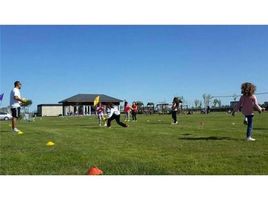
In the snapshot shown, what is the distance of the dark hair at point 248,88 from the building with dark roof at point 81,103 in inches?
1699

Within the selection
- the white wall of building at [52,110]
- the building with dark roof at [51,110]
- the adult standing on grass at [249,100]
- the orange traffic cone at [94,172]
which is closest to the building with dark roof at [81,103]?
the building with dark roof at [51,110]

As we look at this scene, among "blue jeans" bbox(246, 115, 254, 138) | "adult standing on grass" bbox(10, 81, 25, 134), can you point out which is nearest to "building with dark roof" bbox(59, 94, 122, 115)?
"adult standing on grass" bbox(10, 81, 25, 134)

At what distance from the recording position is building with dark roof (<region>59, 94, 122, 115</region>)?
58.8 meters

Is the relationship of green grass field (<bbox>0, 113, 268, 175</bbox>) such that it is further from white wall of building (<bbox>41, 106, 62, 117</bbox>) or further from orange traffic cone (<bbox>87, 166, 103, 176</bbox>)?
white wall of building (<bbox>41, 106, 62, 117</bbox>)

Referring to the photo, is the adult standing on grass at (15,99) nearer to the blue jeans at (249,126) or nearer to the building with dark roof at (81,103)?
the blue jeans at (249,126)

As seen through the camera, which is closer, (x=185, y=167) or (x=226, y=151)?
(x=185, y=167)

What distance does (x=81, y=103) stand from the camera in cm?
6631

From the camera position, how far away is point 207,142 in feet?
41.3
